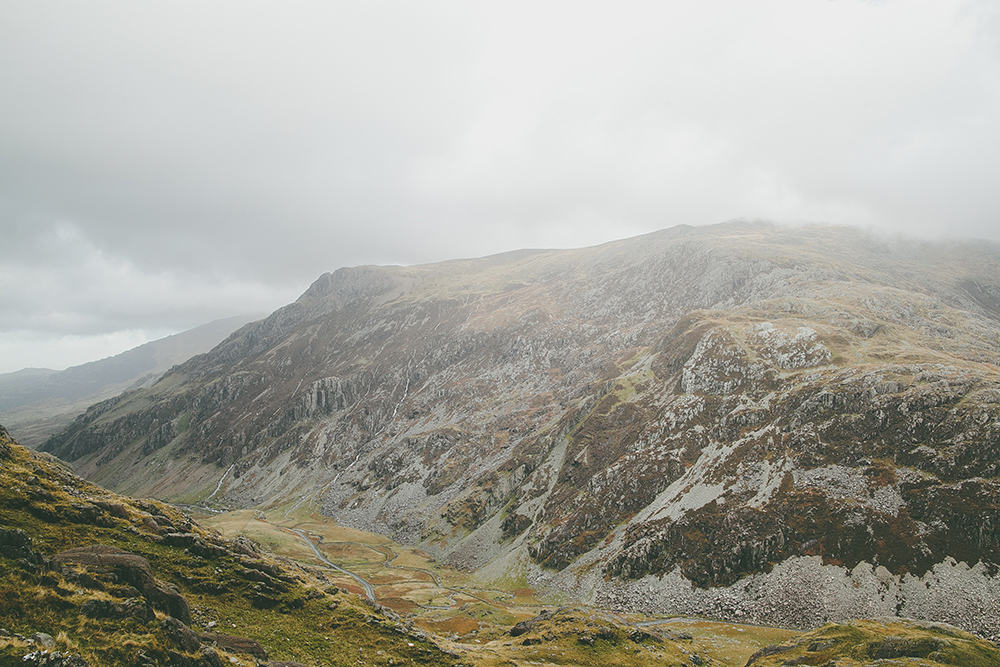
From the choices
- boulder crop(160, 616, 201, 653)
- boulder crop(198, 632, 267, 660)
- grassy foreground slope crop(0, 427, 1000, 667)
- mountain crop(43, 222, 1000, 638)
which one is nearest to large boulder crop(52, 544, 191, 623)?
grassy foreground slope crop(0, 427, 1000, 667)

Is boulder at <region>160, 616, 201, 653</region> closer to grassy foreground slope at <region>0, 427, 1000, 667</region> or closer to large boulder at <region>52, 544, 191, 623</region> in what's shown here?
grassy foreground slope at <region>0, 427, 1000, 667</region>

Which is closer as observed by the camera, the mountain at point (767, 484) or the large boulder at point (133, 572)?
the large boulder at point (133, 572)

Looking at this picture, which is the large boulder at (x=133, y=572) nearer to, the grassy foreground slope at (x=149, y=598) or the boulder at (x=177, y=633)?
the grassy foreground slope at (x=149, y=598)

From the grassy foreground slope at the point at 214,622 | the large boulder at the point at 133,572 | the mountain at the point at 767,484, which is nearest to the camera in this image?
the grassy foreground slope at the point at 214,622

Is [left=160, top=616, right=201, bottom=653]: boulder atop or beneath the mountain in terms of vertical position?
atop

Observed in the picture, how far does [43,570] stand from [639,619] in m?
82.2

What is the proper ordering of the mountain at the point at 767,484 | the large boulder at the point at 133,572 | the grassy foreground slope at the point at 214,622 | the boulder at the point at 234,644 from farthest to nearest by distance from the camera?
the mountain at the point at 767,484 < the large boulder at the point at 133,572 < the boulder at the point at 234,644 < the grassy foreground slope at the point at 214,622

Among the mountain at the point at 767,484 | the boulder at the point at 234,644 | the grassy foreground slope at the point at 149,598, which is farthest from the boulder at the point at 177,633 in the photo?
the mountain at the point at 767,484

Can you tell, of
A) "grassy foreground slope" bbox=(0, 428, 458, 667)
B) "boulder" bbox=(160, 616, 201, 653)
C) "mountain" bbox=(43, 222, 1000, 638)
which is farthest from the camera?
"mountain" bbox=(43, 222, 1000, 638)

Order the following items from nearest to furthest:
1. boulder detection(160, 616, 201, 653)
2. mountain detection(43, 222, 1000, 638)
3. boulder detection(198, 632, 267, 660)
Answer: boulder detection(160, 616, 201, 653) → boulder detection(198, 632, 267, 660) → mountain detection(43, 222, 1000, 638)

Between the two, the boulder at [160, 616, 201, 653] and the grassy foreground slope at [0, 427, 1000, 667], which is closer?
the grassy foreground slope at [0, 427, 1000, 667]

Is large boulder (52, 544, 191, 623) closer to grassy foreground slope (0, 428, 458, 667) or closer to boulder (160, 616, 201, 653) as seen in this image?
grassy foreground slope (0, 428, 458, 667)

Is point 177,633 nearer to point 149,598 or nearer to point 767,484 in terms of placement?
point 149,598

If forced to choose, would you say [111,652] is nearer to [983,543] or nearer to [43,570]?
[43,570]
